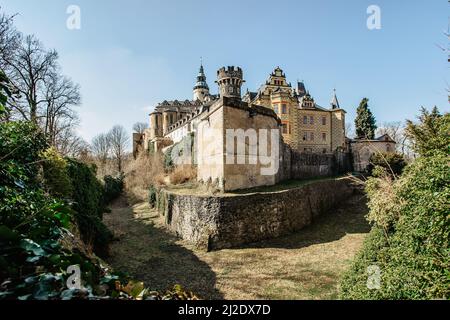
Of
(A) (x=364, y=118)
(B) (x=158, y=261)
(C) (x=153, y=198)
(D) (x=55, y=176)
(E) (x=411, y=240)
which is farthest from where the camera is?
(A) (x=364, y=118)

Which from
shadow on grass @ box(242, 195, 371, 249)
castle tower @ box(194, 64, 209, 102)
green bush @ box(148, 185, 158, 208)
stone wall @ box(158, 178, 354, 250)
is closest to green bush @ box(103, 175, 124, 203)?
green bush @ box(148, 185, 158, 208)

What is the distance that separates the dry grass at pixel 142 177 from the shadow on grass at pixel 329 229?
1575 cm

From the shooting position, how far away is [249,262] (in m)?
10.8

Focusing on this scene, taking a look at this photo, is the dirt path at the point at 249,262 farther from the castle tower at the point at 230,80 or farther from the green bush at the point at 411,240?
the castle tower at the point at 230,80

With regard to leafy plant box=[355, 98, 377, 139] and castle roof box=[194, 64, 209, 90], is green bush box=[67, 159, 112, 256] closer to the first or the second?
leafy plant box=[355, 98, 377, 139]

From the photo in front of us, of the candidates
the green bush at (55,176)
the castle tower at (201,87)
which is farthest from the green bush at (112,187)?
the castle tower at (201,87)

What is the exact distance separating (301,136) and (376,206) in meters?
31.2

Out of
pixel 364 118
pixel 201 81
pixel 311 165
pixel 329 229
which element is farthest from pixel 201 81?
pixel 329 229

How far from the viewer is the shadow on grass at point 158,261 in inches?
344

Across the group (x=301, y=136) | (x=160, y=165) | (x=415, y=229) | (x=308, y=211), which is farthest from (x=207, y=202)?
(x=301, y=136)

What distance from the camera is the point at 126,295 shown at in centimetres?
197

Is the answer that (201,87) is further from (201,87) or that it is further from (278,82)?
(278,82)

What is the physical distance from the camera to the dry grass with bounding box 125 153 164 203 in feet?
88.3

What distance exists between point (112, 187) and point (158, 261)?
66.3 feet
